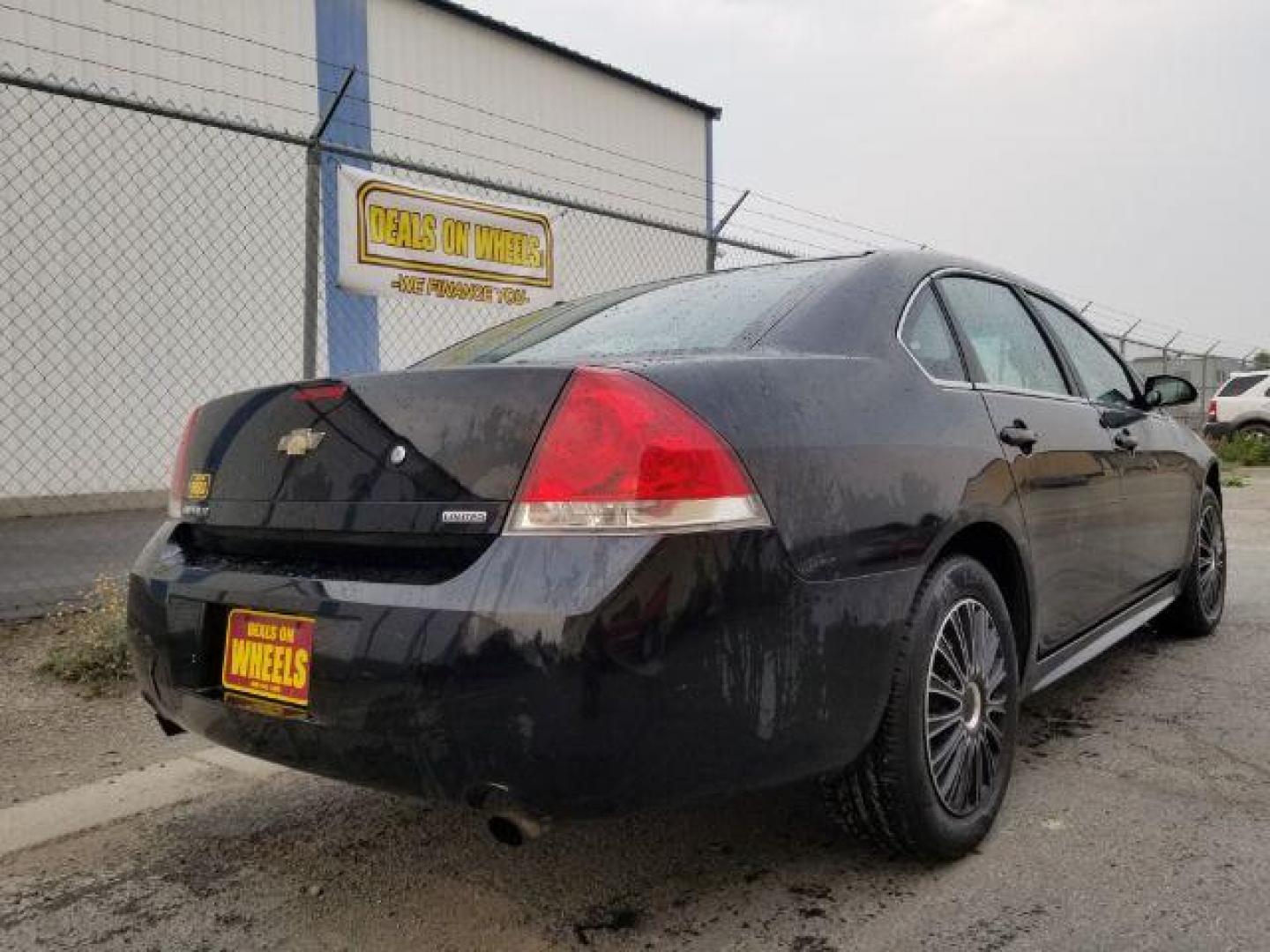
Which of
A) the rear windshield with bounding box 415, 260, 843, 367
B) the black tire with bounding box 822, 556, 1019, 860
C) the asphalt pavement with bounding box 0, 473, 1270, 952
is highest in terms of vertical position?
the rear windshield with bounding box 415, 260, 843, 367

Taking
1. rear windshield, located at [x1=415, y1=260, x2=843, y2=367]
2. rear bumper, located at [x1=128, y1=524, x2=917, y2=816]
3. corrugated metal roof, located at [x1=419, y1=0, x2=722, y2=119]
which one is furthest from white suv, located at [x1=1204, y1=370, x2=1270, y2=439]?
rear bumper, located at [x1=128, y1=524, x2=917, y2=816]

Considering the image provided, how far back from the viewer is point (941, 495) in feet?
7.70

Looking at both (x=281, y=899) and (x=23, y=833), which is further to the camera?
(x=23, y=833)

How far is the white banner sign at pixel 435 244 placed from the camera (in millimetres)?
5156

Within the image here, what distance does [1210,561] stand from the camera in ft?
15.2

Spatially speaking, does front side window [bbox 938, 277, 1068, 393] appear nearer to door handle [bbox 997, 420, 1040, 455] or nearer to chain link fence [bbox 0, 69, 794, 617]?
door handle [bbox 997, 420, 1040, 455]

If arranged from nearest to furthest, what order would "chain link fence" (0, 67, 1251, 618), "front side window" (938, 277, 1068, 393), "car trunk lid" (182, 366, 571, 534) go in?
"car trunk lid" (182, 366, 571, 534)
"front side window" (938, 277, 1068, 393)
"chain link fence" (0, 67, 1251, 618)

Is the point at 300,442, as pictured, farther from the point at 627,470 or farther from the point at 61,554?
the point at 61,554

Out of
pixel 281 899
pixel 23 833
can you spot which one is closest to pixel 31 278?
pixel 23 833

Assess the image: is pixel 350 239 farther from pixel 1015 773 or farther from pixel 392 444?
pixel 1015 773

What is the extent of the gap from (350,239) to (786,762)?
398 cm

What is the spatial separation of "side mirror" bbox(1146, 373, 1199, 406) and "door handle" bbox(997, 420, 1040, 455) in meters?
1.58

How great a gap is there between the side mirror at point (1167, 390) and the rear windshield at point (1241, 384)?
48.8 feet

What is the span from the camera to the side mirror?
13.6 ft
